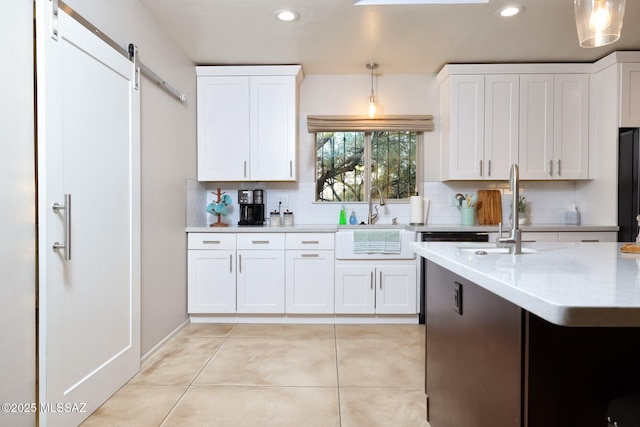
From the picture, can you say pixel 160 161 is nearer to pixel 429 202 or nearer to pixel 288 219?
pixel 288 219

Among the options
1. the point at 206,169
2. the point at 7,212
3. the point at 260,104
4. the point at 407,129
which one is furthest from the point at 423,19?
the point at 7,212

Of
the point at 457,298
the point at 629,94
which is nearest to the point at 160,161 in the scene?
the point at 457,298

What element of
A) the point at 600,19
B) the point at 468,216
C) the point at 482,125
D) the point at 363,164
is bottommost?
the point at 468,216

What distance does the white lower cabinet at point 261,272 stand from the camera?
3576 mm

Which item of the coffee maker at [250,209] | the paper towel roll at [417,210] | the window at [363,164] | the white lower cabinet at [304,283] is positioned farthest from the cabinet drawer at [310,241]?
the paper towel roll at [417,210]

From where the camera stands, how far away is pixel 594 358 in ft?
3.14

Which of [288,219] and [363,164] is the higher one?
[363,164]

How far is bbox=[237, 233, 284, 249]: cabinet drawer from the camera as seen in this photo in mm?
3574

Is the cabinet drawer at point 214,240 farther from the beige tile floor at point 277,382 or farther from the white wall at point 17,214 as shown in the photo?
the white wall at point 17,214

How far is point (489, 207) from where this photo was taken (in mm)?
3963

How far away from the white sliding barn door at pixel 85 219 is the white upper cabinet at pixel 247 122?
4.49 ft

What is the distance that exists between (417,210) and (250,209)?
1709 millimetres

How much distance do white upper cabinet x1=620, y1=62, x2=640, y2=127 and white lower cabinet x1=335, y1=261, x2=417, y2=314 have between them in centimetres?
234

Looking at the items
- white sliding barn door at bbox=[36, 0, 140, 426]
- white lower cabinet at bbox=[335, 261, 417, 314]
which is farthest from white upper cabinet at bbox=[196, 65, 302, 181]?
white sliding barn door at bbox=[36, 0, 140, 426]
